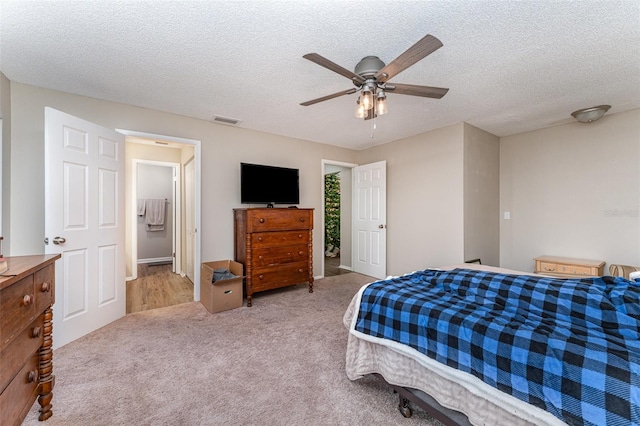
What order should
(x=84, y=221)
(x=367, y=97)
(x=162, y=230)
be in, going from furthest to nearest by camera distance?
(x=162, y=230) < (x=84, y=221) < (x=367, y=97)

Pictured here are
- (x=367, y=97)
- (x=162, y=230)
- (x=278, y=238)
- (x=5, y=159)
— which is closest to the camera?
(x=367, y=97)

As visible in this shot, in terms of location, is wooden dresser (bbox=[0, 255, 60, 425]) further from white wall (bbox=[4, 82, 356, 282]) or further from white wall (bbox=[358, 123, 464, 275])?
white wall (bbox=[358, 123, 464, 275])

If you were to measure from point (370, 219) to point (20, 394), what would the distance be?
4.35 metres

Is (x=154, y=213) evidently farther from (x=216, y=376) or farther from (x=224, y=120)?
(x=216, y=376)

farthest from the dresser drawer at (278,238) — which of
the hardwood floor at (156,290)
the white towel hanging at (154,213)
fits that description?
the white towel hanging at (154,213)

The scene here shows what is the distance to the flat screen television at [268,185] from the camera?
12.3 feet

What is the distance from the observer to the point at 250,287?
337 cm

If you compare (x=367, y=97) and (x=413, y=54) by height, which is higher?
(x=413, y=54)

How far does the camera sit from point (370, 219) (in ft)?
15.9

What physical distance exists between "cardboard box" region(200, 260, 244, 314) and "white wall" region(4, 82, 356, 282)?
1.30 feet

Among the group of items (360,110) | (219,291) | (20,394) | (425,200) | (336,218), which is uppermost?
(360,110)

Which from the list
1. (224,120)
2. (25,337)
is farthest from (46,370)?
(224,120)

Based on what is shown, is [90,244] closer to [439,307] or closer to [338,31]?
[338,31]

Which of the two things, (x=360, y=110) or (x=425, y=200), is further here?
(x=425, y=200)
